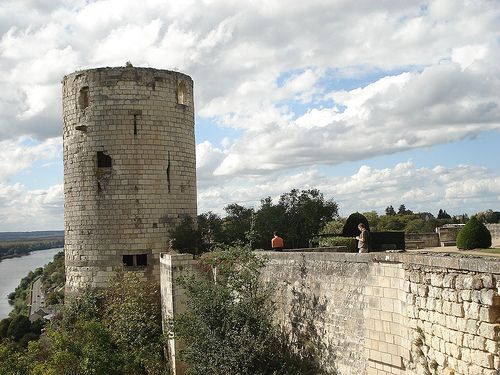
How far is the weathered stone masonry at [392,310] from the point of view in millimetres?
6410

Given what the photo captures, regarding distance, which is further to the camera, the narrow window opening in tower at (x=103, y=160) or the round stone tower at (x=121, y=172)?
the narrow window opening in tower at (x=103, y=160)

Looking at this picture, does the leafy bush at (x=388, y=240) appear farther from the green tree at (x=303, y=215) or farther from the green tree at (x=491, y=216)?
the green tree at (x=491, y=216)

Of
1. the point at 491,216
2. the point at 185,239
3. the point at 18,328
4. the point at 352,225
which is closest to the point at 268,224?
the point at 185,239

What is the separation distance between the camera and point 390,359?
841 cm

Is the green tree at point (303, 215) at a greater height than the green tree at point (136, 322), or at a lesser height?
greater

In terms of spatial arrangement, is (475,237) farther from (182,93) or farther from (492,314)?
(492,314)

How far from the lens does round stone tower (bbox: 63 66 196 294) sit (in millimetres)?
17469

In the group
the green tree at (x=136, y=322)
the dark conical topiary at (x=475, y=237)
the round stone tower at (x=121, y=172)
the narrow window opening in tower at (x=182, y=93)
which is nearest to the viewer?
the green tree at (x=136, y=322)

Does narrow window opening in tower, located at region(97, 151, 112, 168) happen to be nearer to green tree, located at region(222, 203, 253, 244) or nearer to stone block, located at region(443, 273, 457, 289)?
green tree, located at region(222, 203, 253, 244)

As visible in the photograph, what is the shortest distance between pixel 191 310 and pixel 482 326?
291 inches

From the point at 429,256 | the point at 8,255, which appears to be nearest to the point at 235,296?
the point at 429,256

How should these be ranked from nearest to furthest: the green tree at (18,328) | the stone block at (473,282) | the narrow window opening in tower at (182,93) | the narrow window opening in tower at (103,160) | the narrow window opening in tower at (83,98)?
the stone block at (473,282) < the narrow window opening in tower at (103,160) < the narrow window opening in tower at (83,98) < the narrow window opening in tower at (182,93) < the green tree at (18,328)

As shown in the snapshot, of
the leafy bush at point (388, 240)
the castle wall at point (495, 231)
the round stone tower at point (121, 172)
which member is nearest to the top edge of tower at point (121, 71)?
the round stone tower at point (121, 172)

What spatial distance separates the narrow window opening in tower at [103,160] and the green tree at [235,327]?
601 cm
